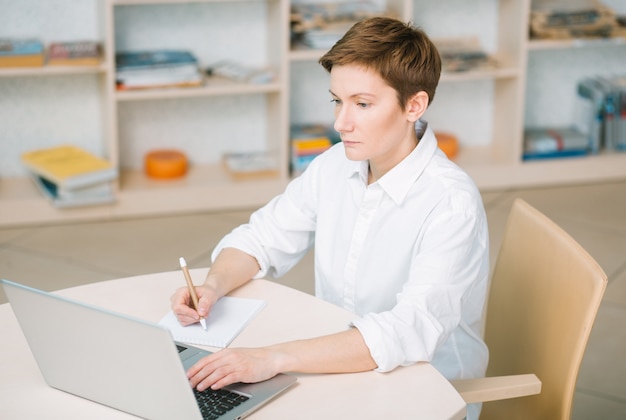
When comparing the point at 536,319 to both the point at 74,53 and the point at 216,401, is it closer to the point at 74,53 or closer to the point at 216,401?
the point at 216,401

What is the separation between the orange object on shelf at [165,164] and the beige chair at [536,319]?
238 cm

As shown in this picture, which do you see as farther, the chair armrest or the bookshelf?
the bookshelf

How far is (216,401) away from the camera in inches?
57.5

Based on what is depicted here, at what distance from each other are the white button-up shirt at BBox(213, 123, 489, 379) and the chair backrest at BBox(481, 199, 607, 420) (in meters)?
0.09

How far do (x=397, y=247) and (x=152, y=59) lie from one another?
2415 millimetres

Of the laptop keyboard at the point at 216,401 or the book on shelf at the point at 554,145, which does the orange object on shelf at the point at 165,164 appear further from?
the laptop keyboard at the point at 216,401

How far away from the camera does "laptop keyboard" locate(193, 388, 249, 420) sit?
1427 mm

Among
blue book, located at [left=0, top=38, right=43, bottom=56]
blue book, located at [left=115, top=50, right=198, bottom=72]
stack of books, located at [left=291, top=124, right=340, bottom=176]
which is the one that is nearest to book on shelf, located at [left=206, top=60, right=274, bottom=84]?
A: blue book, located at [left=115, top=50, right=198, bottom=72]

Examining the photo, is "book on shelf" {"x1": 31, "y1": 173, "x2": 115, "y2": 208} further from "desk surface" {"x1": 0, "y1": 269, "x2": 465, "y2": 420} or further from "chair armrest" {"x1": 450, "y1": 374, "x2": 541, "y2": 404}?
"chair armrest" {"x1": 450, "y1": 374, "x2": 541, "y2": 404}

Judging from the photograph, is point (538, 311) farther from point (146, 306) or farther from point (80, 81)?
point (80, 81)

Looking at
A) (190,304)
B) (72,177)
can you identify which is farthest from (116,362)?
(72,177)

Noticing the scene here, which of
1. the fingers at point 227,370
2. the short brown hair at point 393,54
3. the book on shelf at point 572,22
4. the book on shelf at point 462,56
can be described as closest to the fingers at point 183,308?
the fingers at point 227,370

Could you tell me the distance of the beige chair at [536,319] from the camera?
1.65 meters

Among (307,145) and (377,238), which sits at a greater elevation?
(377,238)
